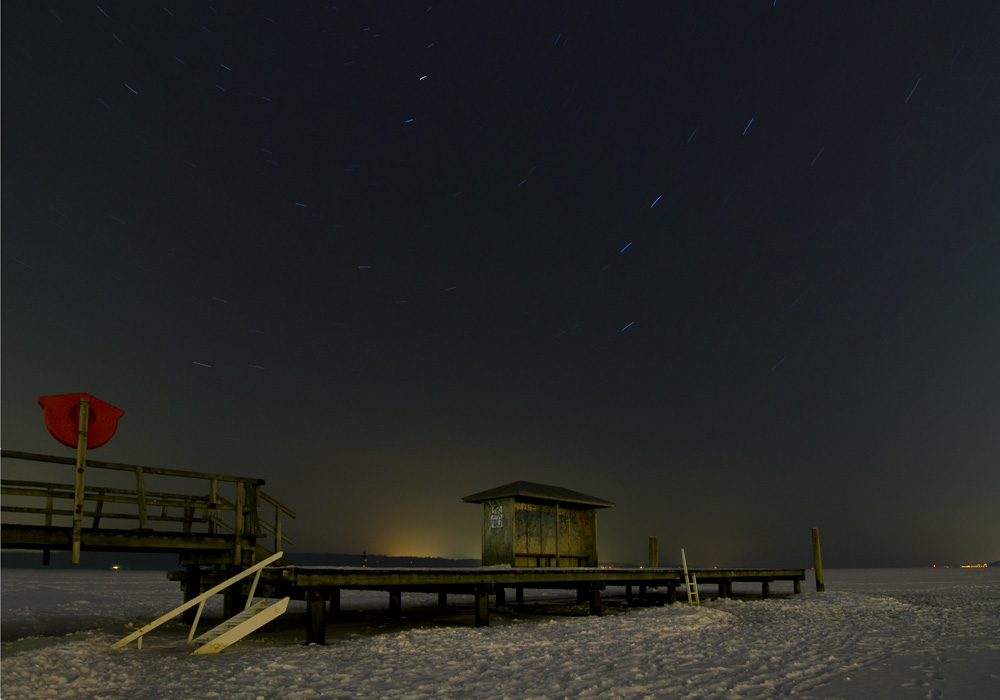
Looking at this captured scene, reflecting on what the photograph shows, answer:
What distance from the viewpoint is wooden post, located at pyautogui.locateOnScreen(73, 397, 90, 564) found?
1224cm

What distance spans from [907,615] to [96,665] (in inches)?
850

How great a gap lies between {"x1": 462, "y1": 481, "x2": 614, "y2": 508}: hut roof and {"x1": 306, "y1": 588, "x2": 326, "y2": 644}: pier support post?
32.0 ft

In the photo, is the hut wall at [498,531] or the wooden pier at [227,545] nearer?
the wooden pier at [227,545]

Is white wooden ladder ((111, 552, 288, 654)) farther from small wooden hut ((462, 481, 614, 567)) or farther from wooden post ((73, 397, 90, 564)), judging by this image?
small wooden hut ((462, 481, 614, 567))

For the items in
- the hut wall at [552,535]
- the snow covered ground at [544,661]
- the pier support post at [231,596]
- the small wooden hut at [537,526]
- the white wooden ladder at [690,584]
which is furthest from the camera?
the hut wall at [552,535]

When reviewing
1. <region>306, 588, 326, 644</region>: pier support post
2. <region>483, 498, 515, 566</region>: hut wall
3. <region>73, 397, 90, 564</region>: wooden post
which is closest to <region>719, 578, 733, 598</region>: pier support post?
<region>483, 498, 515, 566</region>: hut wall

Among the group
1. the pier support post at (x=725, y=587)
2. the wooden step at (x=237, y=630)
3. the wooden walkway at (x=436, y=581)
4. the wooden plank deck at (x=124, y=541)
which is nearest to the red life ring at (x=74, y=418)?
the wooden plank deck at (x=124, y=541)

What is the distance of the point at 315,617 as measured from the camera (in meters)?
13.0

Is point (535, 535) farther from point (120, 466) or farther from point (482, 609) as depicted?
point (120, 466)

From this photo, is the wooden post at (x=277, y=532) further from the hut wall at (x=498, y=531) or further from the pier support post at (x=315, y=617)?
the hut wall at (x=498, y=531)

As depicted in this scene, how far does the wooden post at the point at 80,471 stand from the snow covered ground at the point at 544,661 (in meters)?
1.85

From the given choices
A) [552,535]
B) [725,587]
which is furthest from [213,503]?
[725,587]

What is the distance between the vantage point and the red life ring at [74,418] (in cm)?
1244

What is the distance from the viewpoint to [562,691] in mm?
9078
